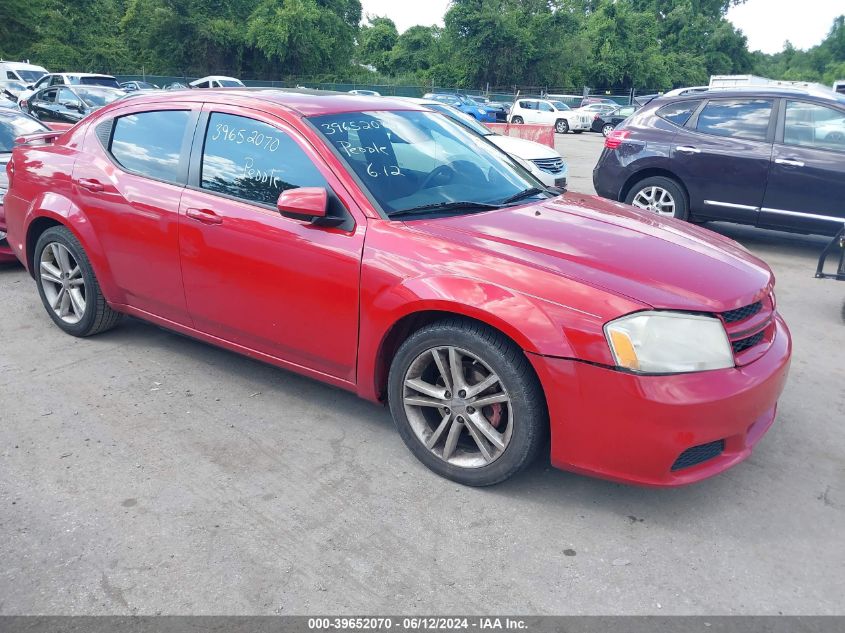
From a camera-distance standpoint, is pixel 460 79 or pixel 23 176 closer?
pixel 23 176

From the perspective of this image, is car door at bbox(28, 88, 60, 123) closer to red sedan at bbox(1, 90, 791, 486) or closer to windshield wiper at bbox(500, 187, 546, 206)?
red sedan at bbox(1, 90, 791, 486)

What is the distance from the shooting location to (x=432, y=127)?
163 inches

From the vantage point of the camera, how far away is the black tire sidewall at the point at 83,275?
459 cm

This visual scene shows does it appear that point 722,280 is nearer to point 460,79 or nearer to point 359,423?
point 359,423

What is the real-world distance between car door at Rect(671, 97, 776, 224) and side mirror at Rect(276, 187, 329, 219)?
5719mm

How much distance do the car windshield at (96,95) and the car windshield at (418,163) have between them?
15018 mm

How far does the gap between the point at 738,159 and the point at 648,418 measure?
5.80m

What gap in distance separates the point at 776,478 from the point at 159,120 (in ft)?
12.8

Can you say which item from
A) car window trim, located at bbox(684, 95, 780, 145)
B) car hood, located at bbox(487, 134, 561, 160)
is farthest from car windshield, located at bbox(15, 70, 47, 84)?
car window trim, located at bbox(684, 95, 780, 145)

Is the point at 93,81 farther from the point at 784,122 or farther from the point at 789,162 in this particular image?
the point at 789,162

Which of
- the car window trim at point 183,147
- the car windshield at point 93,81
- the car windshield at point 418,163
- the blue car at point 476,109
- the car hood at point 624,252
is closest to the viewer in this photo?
the car hood at point 624,252

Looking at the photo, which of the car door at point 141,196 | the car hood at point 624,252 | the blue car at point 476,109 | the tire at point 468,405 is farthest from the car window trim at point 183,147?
the blue car at point 476,109

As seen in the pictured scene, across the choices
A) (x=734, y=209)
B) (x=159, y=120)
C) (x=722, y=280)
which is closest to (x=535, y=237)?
(x=722, y=280)

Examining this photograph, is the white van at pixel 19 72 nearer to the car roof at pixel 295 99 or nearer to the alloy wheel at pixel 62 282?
the alloy wheel at pixel 62 282
